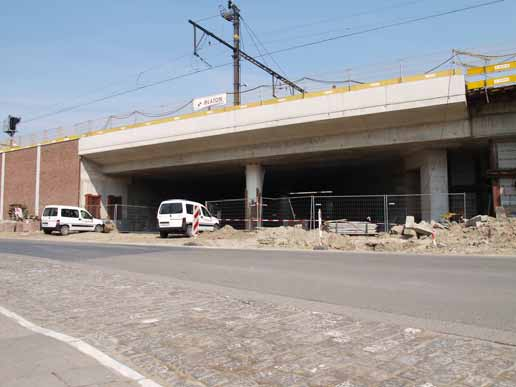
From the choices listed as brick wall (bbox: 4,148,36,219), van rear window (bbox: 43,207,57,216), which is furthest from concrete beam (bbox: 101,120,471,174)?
brick wall (bbox: 4,148,36,219)

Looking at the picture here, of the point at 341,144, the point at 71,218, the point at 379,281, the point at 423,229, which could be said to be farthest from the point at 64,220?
the point at 379,281

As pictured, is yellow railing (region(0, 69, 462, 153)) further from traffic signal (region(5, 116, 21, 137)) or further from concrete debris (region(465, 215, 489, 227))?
traffic signal (region(5, 116, 21, 137))

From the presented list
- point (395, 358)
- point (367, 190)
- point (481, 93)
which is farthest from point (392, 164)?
point (395, 358)

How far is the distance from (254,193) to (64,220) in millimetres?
12185

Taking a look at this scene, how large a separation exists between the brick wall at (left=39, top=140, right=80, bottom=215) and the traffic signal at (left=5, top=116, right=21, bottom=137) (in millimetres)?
12763

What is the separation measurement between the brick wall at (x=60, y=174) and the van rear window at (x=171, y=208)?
42.1ft

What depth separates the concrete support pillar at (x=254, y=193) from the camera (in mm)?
26656

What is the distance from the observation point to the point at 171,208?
23703 mm

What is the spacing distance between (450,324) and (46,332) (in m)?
4.61

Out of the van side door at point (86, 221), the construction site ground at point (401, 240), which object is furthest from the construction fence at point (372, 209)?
the van side door at point (86, 221)

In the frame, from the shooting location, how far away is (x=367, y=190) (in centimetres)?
3438

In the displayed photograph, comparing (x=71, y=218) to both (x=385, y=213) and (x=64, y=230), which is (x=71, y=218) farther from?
(x=385, y=213)

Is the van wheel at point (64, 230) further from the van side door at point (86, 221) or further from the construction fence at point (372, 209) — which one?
the construction fence at point (372, 209)

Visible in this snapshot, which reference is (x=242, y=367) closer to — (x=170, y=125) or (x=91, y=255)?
(x=91, y=255)
